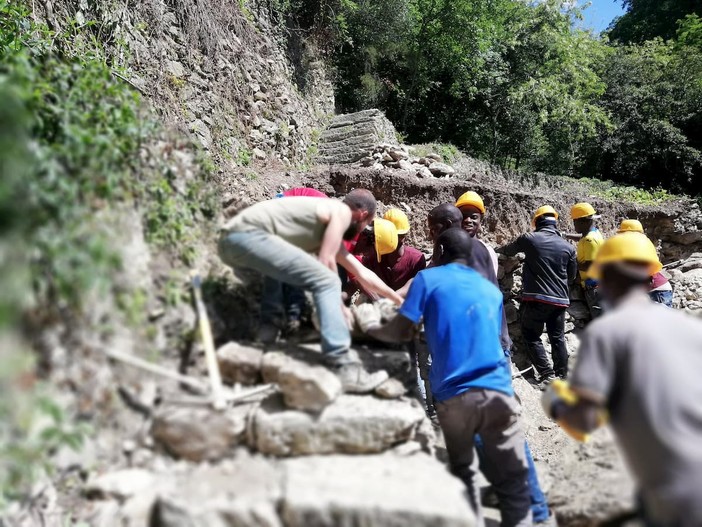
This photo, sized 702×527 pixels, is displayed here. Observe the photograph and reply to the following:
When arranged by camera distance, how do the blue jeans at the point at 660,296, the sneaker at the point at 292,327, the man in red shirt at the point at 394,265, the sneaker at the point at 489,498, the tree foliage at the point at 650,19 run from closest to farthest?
the sneaker at the point at 292,327, the sneaker at the point at 489,498, the man in red shirt at the point at 394,265, the blue jeans at the point at 660,296, the tree foliage at the point at 650,19

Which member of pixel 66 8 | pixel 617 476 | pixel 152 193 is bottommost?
pixel 617 476

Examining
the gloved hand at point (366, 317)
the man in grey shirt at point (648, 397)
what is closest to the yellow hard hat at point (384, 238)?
the gloved hand at point (366, 317)

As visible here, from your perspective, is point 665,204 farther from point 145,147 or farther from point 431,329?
point 145,147

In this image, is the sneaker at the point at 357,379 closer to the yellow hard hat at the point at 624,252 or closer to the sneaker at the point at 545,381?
the yellow hard hat at the point at 624,252

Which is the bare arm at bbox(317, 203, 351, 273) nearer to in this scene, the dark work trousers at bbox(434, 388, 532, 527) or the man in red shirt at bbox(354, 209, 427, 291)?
the dark work trousers at bbox(434, 388, 532, 527)

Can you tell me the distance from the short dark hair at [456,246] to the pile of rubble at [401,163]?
551cm

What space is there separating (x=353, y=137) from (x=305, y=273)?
7701 millimetres

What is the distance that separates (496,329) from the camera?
9.91ft

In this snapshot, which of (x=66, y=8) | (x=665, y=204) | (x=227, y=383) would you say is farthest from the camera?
(x=665, y=204)

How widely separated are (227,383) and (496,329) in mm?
1614

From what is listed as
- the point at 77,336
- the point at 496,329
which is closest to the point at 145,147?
the point at 77,336

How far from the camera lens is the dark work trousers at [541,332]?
6.23 meters

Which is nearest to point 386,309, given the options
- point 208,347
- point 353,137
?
point 208,347

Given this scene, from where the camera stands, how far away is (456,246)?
332 cm
